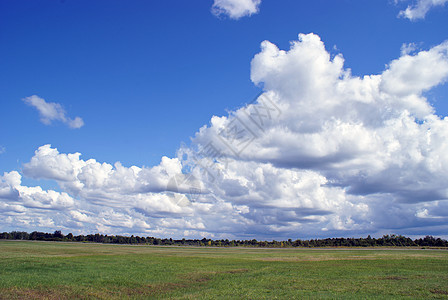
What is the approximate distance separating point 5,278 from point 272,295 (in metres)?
27.3

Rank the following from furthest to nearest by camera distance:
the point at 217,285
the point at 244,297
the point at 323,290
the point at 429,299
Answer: the point at 217,285
the point at 323,290
the point at 244,297
the point at 429,299

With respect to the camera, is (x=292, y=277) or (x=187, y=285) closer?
(x=187, y=285)

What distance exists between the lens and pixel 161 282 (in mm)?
35344

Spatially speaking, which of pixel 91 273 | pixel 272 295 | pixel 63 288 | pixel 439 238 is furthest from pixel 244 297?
pixel 439 238

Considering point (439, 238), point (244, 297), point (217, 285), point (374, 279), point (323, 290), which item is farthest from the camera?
point (439, 238)

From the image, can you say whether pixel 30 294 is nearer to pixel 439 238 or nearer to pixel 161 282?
pixel 161 282

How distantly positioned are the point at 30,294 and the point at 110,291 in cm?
635

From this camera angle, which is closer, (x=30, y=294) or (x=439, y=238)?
(x=30, y=294)

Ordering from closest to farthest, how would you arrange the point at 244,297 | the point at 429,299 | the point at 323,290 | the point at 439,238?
the point at 429,299, the point at 244,297, the point at 323,290, the point at 439,238

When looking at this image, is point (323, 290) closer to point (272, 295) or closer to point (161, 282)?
point (272, 295)

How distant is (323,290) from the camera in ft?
97.0

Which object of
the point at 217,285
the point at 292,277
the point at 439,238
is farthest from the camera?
the point at 439,238

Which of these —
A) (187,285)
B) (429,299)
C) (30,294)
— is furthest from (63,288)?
(429,299)

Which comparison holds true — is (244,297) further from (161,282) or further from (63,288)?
(63,288)
